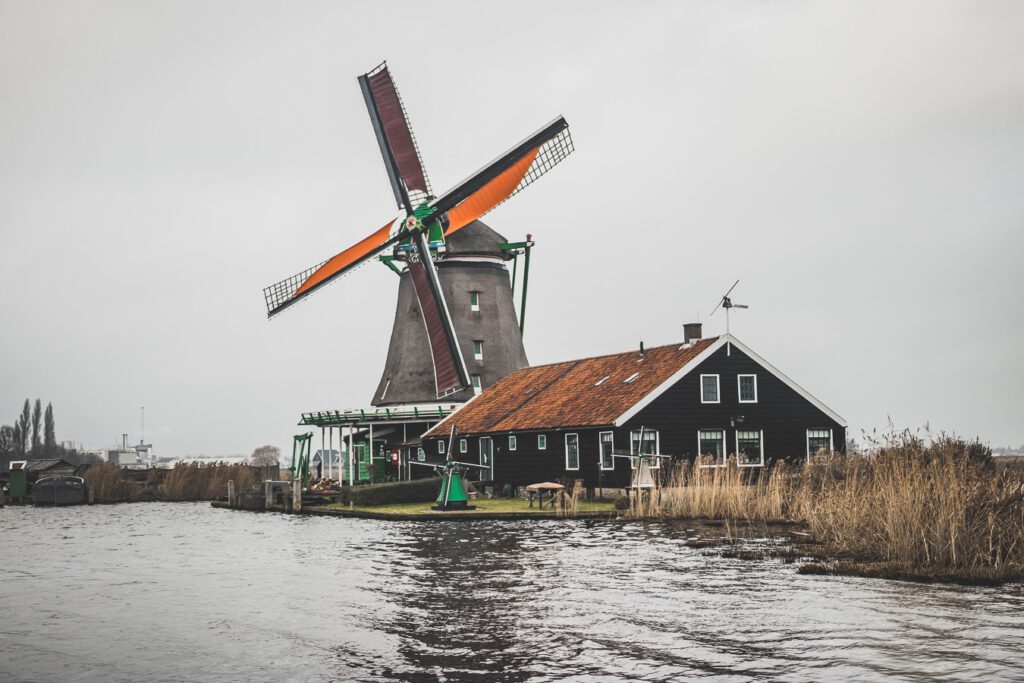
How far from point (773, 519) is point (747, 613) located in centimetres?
1203

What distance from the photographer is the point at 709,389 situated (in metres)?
34.8

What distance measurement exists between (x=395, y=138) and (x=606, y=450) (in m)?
16.7

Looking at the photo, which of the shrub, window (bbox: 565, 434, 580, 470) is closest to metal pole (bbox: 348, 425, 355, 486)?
the shrub

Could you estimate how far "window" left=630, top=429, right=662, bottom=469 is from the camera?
3344 cm

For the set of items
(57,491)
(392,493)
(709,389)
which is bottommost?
(57,491)

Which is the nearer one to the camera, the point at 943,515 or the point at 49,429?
the point at 943,515

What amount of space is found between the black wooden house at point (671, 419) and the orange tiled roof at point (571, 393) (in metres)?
0.07

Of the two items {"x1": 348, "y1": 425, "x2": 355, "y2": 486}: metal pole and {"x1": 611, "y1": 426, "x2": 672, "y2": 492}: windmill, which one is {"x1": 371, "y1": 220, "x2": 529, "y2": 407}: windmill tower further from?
{"x1": 611, "y1": 426, "x2": 672, "y2": 492}: windmill

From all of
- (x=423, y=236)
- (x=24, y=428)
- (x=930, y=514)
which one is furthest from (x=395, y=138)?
(x=24, y=428)

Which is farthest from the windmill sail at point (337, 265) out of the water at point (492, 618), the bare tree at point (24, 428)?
the bare tree at point (24, 428)

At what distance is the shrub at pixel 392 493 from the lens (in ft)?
119

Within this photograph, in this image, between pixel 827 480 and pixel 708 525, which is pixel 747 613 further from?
pixel 708 525

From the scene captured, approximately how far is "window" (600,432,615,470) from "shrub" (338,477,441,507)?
20.7ft

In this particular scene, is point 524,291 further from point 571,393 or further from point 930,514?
point 930,514
